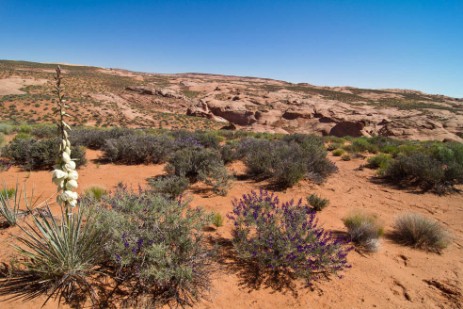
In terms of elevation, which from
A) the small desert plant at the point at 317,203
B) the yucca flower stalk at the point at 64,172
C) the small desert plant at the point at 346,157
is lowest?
the small desert plant at the point at 317,203

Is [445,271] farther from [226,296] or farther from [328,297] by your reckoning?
[226,296]

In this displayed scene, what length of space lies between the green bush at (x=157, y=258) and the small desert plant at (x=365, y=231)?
8.06 ft

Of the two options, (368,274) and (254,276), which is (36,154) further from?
(368,274)

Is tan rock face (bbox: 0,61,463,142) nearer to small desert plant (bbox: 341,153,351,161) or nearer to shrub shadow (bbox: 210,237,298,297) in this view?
small desert plant (bbox: 341,153,351,161)

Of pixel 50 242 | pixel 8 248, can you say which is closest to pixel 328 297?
pixel 50 242

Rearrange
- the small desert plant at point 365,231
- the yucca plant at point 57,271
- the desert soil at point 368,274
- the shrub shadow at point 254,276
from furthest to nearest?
the small desert plant at point 365,231 → the shrub shadow at point 254,276 → the desert soil at point 368,274 → the yucca plant at point 57,271

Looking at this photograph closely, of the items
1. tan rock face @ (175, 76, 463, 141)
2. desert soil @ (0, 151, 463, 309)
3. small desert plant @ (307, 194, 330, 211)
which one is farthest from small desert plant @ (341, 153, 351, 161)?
tan rock face @ (175, 76, 463, 141)

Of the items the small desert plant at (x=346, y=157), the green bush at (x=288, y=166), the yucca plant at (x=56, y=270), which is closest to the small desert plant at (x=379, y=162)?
the small desert plant at (x=346, y=157)

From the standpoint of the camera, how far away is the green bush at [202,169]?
5851 millimetres

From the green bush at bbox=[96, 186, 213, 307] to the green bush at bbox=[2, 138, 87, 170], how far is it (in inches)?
198

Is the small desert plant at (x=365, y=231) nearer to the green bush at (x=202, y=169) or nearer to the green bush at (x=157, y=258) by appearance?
the green bush at (x=157, y=258)

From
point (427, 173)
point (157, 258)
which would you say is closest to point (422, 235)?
point (427, 173)

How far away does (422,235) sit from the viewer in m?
3.75

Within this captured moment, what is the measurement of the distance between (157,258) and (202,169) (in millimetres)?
4156
